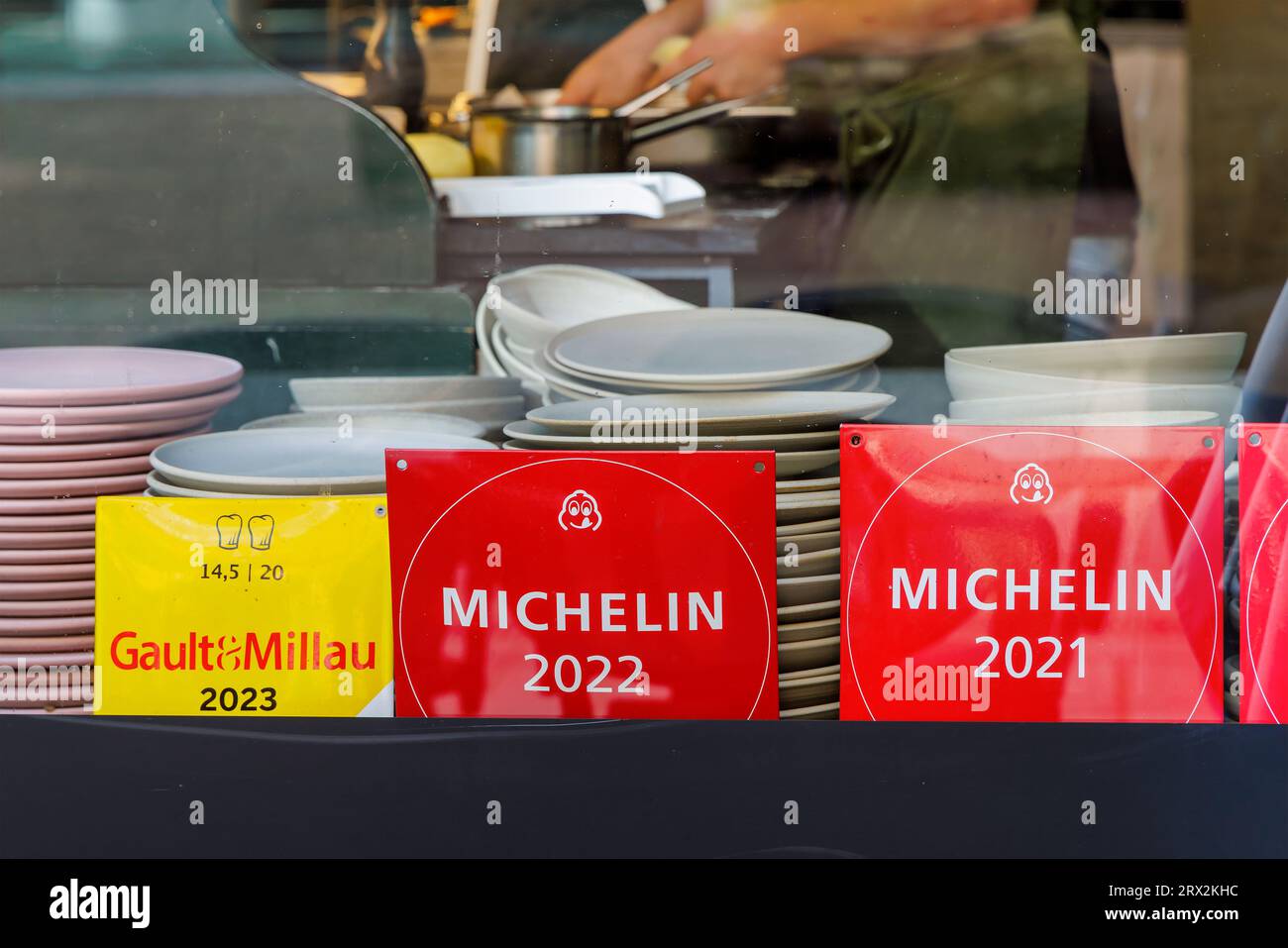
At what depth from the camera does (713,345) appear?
2125 mm

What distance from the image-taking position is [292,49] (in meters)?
2.13

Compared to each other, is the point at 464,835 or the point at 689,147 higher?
the point at 689,147

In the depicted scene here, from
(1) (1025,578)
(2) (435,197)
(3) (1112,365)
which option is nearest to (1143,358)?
(3) (1112,365)

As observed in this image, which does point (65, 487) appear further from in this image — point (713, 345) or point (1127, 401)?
point (1127, 401)

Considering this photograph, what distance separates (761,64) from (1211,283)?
0.70 metres

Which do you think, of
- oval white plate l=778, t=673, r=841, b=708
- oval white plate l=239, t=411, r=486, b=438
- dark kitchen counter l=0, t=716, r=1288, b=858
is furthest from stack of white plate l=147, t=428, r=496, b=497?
oval white plate l=778, t=673, r=841, b=708

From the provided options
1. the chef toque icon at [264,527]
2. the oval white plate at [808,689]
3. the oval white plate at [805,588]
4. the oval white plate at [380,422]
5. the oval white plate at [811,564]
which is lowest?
the oval white plate at [808,689]

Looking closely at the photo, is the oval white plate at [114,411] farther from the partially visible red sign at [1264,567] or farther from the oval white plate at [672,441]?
the partially visible red sign at [1264,567]

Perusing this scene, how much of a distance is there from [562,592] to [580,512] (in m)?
0.11

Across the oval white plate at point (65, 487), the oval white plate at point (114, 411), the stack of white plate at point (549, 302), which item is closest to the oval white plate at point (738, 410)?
the stack of white plate at point (549, 302)

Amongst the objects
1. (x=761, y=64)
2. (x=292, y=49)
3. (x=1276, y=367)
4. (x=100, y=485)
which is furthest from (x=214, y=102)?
(x=1276, y=367)

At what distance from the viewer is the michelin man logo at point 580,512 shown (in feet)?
6.75
